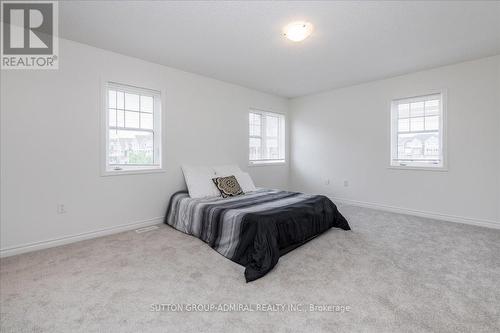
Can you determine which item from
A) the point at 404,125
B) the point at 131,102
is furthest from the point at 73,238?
the point at 404,125

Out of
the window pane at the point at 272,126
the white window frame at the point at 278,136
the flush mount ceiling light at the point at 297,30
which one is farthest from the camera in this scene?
the window pane at the point at 272,126

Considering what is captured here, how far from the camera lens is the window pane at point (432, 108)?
4.00m

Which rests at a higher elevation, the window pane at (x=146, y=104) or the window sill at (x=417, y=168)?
the window pane at (x=146, y=104)

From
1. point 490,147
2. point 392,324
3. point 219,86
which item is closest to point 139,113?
point 219,86

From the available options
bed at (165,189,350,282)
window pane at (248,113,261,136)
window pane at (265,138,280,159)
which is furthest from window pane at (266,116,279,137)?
bed at (165,189,350,282)

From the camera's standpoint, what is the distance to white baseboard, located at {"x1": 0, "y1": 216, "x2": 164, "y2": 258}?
2568 mm

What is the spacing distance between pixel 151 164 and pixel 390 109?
4299mm

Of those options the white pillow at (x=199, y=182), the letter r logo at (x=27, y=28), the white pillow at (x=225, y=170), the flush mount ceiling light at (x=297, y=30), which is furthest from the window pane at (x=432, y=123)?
the letter r logo at (x=27, y=28)

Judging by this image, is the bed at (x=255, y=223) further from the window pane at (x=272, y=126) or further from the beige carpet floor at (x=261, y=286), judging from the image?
the window pane at (x=272, y=126)

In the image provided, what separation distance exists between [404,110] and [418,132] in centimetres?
47

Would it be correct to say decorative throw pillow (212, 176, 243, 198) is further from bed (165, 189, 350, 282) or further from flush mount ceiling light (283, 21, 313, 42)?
flush mount ceiling light (283, 21, 313, 42)

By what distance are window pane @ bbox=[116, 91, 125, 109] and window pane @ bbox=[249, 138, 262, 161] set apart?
8.59ft

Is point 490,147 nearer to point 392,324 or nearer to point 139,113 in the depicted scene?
point 392,324

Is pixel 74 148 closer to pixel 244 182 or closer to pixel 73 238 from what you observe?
pixel 73 238
